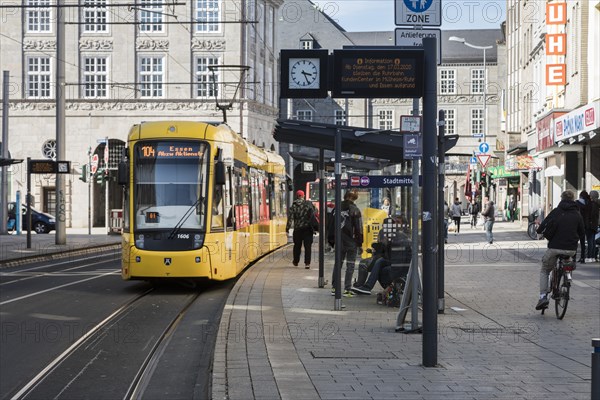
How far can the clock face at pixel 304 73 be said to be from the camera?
11609 millimetres

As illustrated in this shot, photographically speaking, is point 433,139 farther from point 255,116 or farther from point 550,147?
point 255,116

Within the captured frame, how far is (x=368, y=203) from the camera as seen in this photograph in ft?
94.5

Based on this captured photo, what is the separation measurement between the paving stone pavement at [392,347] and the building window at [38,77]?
143 ft

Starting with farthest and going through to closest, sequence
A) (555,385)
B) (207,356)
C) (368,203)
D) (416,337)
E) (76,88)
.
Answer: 1. (76,88)
2. (368,203)
3. (416,337)
4. (207,356)
5. (555,385)

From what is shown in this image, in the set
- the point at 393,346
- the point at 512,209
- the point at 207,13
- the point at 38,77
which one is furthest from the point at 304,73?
the point at 512,209

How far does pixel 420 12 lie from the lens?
1179cm

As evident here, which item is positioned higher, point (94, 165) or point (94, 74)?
point (94, 74)

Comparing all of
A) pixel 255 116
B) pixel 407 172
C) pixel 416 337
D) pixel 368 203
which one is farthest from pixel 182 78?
pixel 416 337

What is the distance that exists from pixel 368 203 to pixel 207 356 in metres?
17.8

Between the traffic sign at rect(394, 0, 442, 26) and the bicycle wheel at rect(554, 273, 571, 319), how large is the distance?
15.9 feet

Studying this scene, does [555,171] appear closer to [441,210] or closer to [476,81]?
[441,210]

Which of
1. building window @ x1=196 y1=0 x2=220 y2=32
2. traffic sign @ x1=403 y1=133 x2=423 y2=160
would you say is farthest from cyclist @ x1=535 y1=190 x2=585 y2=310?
building window @ x1=196 y1=0 x2=220 y2=32

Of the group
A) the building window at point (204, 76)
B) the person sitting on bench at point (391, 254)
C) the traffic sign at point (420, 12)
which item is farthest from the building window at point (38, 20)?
the traffic sign at point (420, 12)

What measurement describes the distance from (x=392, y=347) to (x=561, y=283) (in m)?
4.60
